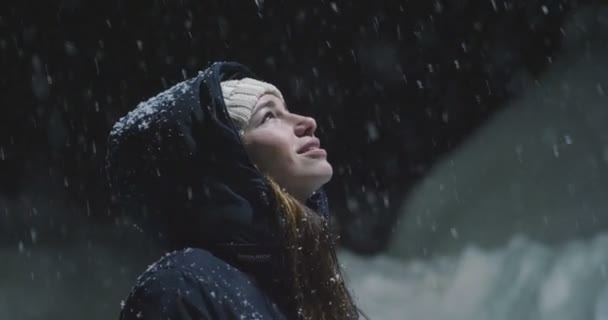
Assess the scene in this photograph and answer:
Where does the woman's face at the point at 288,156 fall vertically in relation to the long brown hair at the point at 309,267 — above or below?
above

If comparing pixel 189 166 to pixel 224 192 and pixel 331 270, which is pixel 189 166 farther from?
pixel 331 270

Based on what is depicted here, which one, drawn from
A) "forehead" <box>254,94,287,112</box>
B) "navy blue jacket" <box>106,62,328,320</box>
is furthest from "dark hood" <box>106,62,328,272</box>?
"forehead" <box>254,94,287,112</box>

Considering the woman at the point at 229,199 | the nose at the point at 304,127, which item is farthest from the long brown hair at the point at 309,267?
the nose at the point at 304,127

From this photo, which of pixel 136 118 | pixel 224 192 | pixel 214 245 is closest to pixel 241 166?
pixel 224 192

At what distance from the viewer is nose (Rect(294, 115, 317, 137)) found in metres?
1.91

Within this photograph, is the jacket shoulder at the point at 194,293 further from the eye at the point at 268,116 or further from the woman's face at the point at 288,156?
the eye at the point at 268,116

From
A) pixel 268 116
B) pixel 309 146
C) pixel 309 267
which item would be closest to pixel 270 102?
pixel 268 116

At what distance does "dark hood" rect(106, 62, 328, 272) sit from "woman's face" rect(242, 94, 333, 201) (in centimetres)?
8

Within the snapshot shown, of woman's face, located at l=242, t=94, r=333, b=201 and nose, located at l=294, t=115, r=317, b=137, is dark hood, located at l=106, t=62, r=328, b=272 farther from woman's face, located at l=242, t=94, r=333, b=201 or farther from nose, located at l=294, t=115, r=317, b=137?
nose, located at l=294, t=115, r=317, b=137

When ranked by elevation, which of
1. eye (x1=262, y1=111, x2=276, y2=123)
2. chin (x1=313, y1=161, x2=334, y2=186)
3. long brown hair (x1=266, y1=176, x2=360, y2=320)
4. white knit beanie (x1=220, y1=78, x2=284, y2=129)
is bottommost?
long brown hair (x1=266, y1=176, x2=360, y2=320)

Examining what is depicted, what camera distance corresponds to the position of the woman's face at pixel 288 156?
181cm

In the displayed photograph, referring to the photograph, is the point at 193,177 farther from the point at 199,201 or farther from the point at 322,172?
the point at 322,172

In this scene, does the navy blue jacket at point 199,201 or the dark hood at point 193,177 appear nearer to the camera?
the navy blue jacket at point 199,201

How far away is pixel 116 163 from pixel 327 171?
0.46 metres
